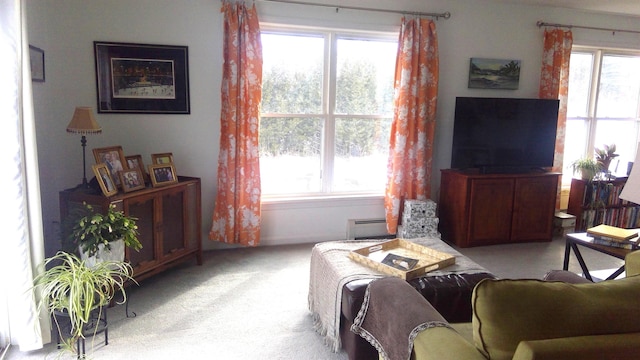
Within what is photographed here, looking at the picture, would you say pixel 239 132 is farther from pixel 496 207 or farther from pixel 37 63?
pixel 496 207

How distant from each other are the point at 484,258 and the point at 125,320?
10.0 ft

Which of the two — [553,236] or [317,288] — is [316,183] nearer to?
[317,288]

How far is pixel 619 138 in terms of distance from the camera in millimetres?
5410

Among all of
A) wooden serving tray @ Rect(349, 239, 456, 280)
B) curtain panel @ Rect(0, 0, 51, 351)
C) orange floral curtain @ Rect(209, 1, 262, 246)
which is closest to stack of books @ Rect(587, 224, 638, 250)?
wooden serving tray @ Rect(349, 239, 456, 280)

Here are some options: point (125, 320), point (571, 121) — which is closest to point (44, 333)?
point (125, 320)

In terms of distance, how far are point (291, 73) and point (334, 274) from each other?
7.81ft

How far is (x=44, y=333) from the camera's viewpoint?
2371mm

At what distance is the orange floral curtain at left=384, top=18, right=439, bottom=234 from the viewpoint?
165 inches

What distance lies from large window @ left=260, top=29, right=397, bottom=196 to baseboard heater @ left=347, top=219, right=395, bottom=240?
12.5 inches

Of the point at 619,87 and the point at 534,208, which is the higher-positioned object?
the point at 619,87

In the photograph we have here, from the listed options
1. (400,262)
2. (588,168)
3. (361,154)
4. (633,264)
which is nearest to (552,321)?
(633,264)

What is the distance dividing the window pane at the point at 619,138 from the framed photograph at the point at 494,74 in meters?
1.46

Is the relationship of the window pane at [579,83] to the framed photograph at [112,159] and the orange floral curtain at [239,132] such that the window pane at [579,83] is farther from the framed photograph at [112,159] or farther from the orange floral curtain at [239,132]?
the framed photograph at [112,159]

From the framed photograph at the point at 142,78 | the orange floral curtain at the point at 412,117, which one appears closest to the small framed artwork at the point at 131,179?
the framed photograph at the point at 142,78
